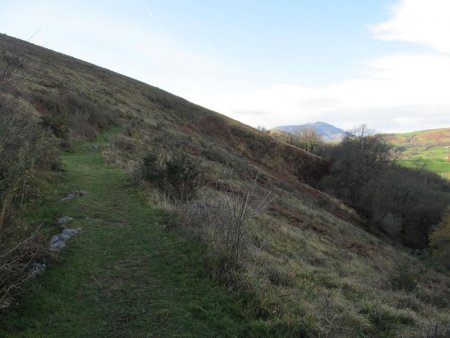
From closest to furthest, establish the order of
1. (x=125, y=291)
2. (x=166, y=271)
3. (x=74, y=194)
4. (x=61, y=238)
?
(x=125, y=291)
(x=166, y=271)
(x=61, y=238)
(x=74, y=194)

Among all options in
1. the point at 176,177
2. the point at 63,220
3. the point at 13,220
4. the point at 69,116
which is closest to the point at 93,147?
the point at 69,116

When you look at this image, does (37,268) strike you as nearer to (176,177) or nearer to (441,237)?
(176,177)

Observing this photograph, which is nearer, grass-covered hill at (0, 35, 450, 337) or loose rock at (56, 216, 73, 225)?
grass-covered hill at (0, 35, 450, 337)

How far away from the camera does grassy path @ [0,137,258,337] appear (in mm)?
4453

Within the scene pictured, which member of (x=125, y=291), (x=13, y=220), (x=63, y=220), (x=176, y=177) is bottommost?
(x=63, y=220)

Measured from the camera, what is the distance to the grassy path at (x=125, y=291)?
4.45 m

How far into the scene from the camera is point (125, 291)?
5227 mm

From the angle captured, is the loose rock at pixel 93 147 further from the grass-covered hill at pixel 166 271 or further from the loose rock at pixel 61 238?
the loose rock at pixel 61 238

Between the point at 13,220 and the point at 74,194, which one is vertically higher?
the point at 13,220

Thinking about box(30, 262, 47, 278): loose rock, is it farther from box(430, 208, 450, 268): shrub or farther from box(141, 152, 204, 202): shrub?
box(430, 208, 450, 268): shrub

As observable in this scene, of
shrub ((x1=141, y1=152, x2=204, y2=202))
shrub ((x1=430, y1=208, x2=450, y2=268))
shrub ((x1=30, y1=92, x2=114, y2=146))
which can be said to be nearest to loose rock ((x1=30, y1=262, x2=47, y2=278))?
shrub ((x1=141, y1=152, x2=204, y2=202))

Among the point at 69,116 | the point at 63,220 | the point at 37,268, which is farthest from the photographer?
the point at 69,116

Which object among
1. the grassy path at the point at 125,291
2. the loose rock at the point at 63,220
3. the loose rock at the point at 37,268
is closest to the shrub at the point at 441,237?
the grassy path at the point at 125,291

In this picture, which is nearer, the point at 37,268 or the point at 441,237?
the point at 37,268
